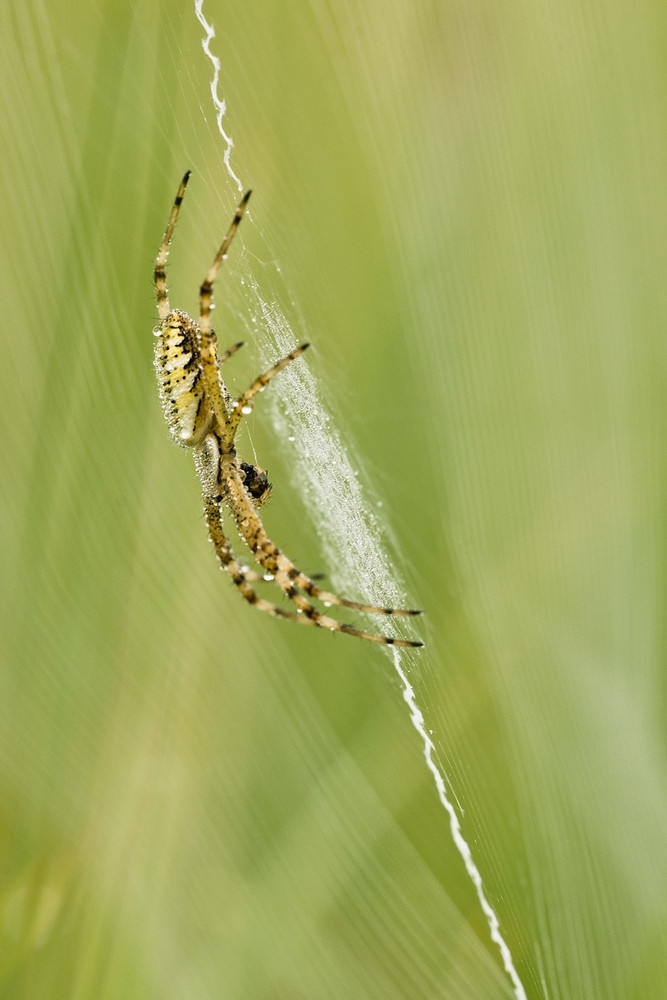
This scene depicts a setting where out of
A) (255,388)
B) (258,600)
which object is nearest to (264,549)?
(258,600)

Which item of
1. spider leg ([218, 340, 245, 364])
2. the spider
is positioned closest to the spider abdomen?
the spider

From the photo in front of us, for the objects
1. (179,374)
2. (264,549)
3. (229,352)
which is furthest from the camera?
(264,549)

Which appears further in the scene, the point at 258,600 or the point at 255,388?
the point at 258,600

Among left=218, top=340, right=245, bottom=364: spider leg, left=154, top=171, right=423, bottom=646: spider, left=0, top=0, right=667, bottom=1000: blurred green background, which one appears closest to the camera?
left=0, top=0, right=667, bottom=1000: blurred green background

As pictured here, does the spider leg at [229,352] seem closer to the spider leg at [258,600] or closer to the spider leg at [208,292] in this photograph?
the spider leg at [208,292]

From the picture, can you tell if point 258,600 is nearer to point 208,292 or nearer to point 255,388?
point 255,388

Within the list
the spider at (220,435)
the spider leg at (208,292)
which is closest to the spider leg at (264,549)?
the spider at (220,435)

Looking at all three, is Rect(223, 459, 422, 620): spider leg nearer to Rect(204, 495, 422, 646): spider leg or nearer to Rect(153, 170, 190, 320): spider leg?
Rect(204, 495, 422, 646): spider leg

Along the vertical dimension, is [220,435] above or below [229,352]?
below

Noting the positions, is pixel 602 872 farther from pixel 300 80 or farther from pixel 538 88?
pixel 300 80
